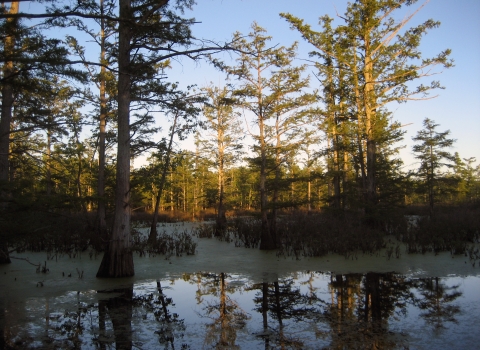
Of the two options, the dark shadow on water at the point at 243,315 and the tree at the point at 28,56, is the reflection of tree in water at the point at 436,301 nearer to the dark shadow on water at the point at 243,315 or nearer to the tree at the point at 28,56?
Result: the dark shadow on water at the point at 243,315

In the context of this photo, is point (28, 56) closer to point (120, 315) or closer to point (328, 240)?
point (120, 315)

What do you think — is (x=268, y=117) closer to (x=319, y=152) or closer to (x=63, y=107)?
(x=319, y=152)

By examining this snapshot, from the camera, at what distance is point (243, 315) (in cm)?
562

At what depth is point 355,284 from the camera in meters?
7.54

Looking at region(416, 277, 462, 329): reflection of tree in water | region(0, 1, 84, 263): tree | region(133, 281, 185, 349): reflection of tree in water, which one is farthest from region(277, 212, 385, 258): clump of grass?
region(0, 1, 84, 263): tree

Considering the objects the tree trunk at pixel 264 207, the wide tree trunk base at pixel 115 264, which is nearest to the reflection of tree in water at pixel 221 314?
the wide tree trunk base at pixel 115 264

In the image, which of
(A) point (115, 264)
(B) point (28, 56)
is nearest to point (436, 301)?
(A) point (115, 264)

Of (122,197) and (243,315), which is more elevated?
(122,197)

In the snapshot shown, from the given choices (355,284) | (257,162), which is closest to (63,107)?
(257,162)

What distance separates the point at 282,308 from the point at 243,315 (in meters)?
0.72

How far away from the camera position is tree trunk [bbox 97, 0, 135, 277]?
814 centimetres

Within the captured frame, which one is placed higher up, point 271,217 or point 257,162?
point 257,162

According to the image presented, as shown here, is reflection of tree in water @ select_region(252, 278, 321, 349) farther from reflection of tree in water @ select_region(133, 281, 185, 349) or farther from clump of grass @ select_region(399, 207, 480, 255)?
clump of grass @ select_region(399, 207, 480, 255)

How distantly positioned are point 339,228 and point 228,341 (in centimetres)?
921
